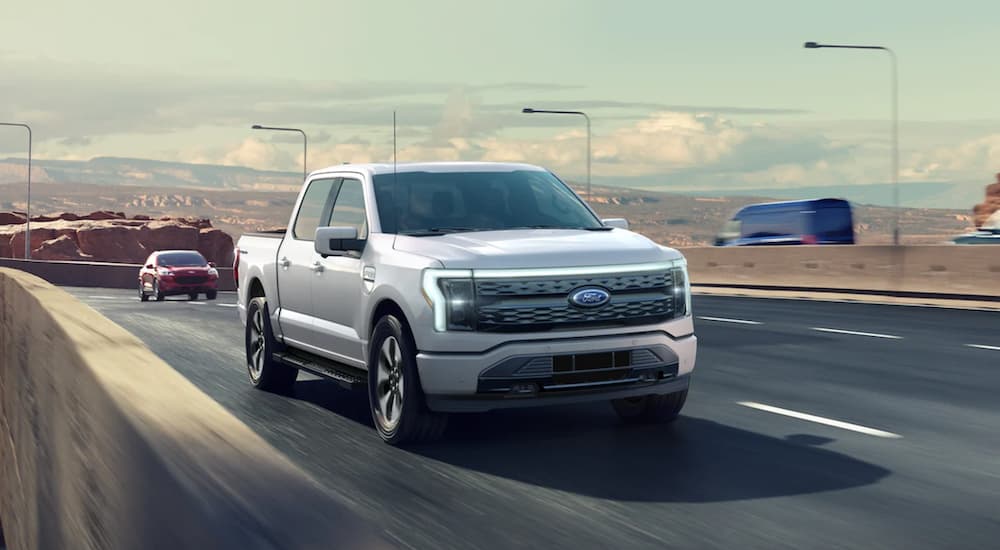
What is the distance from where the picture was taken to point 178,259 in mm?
36812

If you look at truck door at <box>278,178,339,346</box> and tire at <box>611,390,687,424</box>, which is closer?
tire at <box>611,390,687,424</box>

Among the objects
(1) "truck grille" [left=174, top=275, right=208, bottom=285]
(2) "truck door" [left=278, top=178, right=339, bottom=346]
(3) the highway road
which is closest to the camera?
(3) the highway road

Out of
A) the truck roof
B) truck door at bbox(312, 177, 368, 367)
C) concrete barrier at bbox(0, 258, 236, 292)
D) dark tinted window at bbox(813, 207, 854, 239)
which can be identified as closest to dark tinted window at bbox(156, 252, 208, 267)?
concrete barrier at bbox(0, 258, 236, 292)

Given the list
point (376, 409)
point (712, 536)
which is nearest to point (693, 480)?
→ point (712, 536)

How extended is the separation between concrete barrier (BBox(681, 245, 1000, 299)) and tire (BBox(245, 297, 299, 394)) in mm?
15435

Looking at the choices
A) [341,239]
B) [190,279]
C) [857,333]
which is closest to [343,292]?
[341,239]

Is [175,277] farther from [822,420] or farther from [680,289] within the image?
[680,289]

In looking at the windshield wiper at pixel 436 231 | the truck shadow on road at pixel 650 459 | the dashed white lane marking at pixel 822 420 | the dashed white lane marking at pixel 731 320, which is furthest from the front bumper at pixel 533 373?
the dashed white lane marking at pixel 731 320

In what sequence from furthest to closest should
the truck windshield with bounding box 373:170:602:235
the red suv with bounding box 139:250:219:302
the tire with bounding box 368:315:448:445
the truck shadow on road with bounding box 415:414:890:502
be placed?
the red suv with bounding box 139:250:219:302 < the truck windshield with bounding box 373:170:602:235 < the tire with bounding box 368:315:448:445 < the truck shadow on road with bounding box 415:414:890:502

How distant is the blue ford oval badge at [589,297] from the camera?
810 cm

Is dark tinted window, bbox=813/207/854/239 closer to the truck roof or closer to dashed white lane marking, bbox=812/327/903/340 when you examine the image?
dashed white lane marking, bbox=812/327/903/340

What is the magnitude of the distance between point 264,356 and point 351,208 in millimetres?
1928

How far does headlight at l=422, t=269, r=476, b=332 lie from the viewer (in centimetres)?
803

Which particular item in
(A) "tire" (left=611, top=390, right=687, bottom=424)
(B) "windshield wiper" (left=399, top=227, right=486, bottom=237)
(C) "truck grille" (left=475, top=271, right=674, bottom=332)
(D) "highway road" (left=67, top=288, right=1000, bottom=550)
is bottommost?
(D) "highway road" (left=67, top=288, right=1000, bottom=550)
